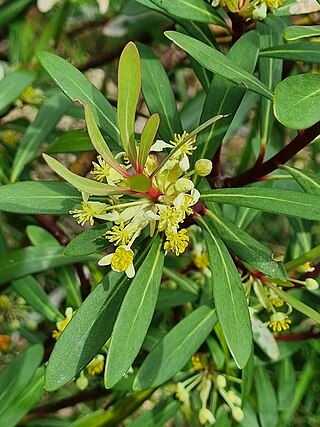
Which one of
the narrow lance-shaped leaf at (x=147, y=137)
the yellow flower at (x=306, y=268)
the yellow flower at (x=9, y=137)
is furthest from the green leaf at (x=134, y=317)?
the yellow flower at (x=9, y=137)

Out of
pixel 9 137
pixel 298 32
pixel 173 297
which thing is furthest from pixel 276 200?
pixel 9 137

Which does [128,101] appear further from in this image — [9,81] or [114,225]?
[9,81]

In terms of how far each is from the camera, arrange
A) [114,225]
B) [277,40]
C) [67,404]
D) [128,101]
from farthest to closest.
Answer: [67,404], [277,40], [114,225], [128,101]

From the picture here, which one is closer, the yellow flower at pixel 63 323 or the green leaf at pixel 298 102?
the green leaf at pixel 298 102

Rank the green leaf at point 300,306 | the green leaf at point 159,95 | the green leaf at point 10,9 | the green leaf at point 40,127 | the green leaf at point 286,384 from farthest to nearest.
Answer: the green leaf at point 10,9 → the green leaf at point 286,384 → the green leaf at point 40,127 → the green leaf at point 159,95 → the green leaf at point 300,306

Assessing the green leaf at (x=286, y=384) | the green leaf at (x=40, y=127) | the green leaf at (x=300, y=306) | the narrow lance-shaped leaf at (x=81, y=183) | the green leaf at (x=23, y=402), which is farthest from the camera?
the green leaf at (x=286, y=384)

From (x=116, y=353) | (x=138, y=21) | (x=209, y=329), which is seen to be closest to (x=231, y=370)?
(x=209, y=329)

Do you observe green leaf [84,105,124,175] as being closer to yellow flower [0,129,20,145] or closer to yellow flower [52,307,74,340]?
yellow flower [52,307,74,340]

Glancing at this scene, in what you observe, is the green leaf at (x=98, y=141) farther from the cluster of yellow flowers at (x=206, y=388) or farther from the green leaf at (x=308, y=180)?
the cluster of yellow flowers at (x=206, y=388)
